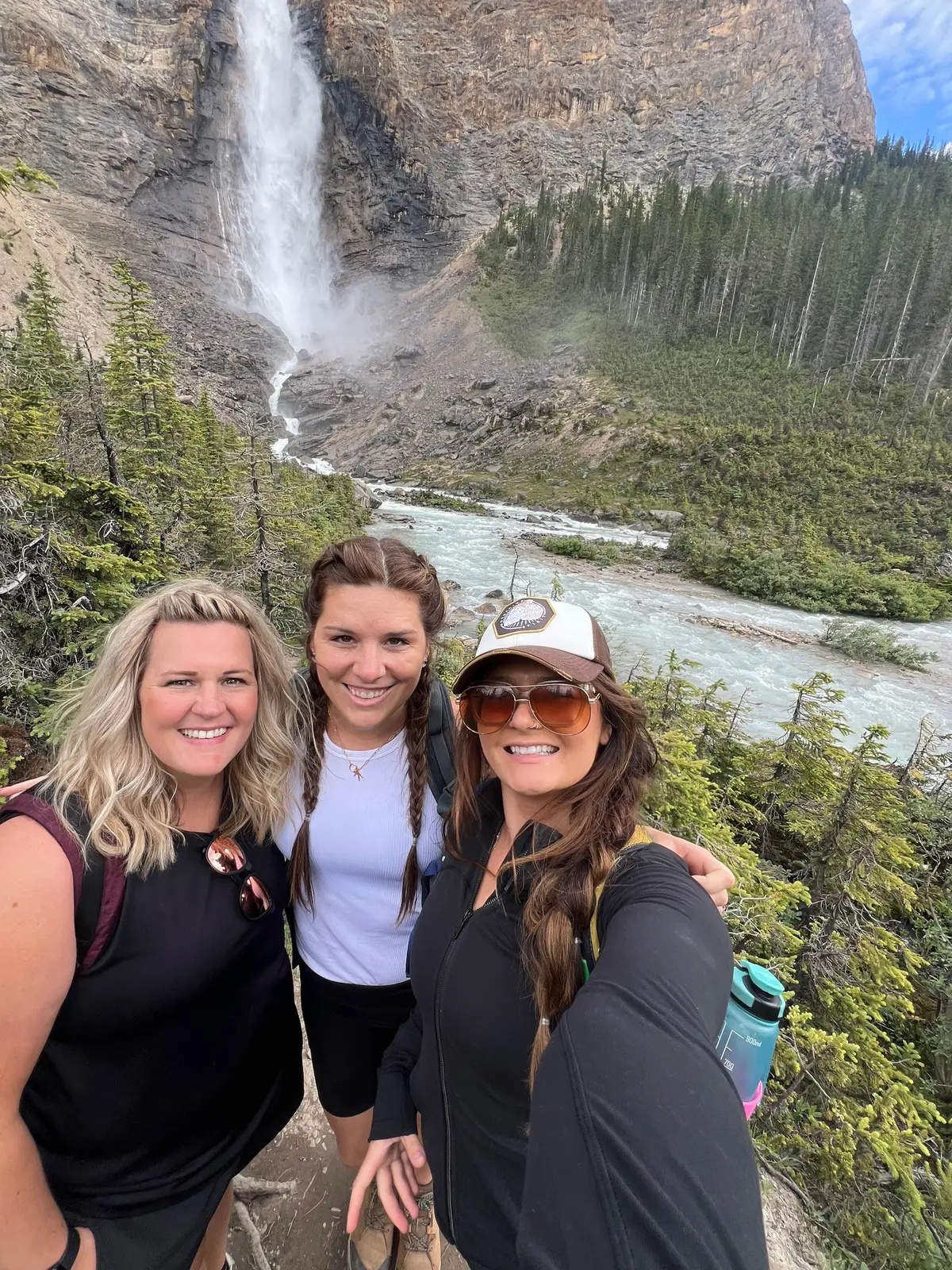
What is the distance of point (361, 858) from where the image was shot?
7.21ft

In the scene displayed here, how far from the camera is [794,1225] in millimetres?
3586

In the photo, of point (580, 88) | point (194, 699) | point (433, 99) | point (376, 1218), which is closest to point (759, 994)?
point (194, 699)

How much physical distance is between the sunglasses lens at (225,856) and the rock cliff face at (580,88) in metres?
98.2

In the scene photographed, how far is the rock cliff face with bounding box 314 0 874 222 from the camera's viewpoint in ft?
265

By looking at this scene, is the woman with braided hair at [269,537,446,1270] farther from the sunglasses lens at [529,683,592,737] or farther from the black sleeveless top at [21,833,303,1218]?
the sunglasses lens at [529,683,592,737]

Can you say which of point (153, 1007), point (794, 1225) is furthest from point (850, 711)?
point (153, 1007)

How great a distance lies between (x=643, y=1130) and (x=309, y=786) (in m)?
1.57

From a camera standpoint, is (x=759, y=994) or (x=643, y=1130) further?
(x=759, y=994)

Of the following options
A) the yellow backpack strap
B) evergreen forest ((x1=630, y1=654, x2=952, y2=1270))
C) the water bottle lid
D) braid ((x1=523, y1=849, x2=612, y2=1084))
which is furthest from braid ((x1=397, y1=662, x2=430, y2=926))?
evergreen forest ((x1=630, y1=654, x2=952, y2=1270))

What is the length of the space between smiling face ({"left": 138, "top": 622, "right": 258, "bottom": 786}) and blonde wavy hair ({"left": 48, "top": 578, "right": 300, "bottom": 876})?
4 cm

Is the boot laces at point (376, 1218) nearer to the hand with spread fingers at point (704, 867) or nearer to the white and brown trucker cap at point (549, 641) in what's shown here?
the hand with spread fingers at point (704, 867)

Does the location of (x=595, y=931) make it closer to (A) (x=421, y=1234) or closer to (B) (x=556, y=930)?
(B) (x=556, y=930)

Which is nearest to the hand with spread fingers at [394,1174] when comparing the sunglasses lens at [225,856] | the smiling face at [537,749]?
the sunglasses lens at [225,856]

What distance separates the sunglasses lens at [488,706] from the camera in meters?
1.76
